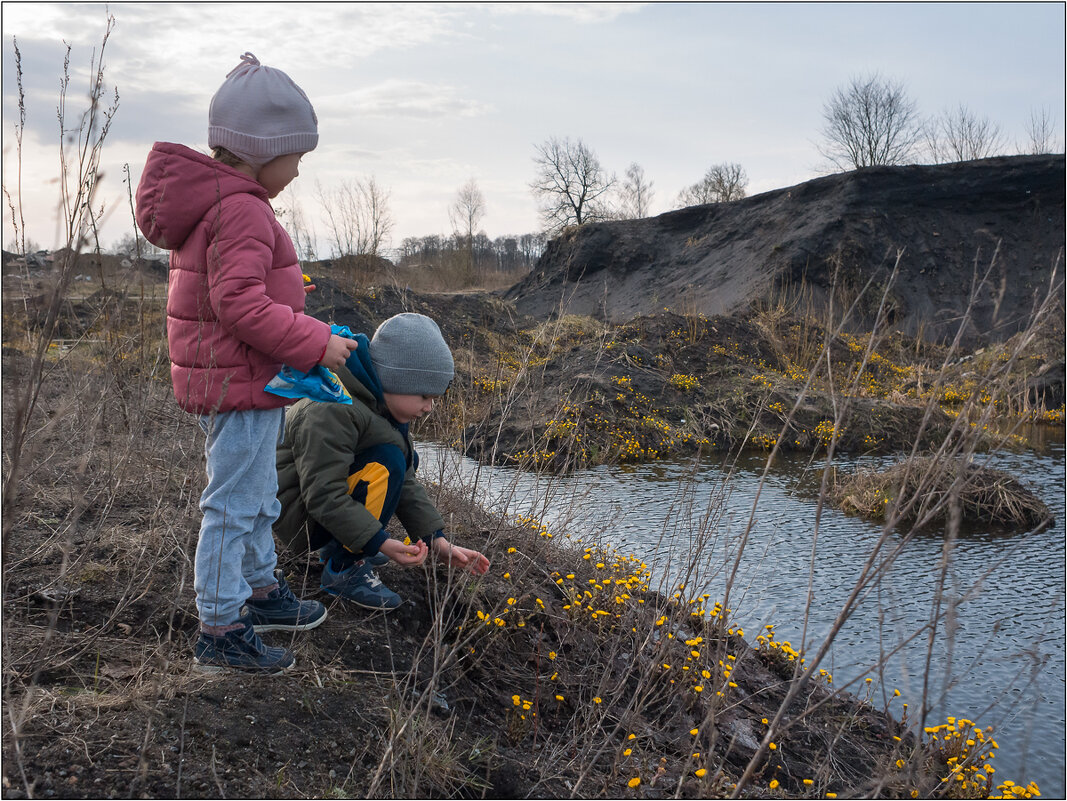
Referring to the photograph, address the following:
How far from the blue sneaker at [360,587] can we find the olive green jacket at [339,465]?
159 millimetres

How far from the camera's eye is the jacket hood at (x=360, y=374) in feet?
9.32

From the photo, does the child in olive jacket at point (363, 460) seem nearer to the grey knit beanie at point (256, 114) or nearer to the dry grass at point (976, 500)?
the grey knit beanie at point (256, 114)

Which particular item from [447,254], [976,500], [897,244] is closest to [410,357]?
[976,500]

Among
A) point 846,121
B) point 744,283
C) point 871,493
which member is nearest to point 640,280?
point 744,283

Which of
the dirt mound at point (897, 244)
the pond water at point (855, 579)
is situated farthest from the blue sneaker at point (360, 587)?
the dirt mound at point (897, 244)

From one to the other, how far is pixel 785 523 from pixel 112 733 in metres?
5.10

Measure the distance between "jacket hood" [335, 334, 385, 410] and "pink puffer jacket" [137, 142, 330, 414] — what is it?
49 cm

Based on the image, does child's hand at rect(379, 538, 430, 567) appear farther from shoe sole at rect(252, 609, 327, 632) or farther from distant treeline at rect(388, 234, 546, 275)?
distant treeline at rect(388, 234, 546, 275)

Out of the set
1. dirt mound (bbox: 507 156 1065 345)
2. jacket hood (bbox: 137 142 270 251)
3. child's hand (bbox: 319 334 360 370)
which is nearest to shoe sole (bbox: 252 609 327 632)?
child's hand (bbox: 319 334 360 370)

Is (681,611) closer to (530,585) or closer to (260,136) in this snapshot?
(530,585)

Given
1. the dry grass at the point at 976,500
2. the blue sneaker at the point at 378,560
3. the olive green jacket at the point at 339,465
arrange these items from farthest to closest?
the dry grass at the point at 976,500
the blue sneaker at the point at 378,560
the olive green jacket at the point at 339,465

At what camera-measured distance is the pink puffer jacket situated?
2.20 m

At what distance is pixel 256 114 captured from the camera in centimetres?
227

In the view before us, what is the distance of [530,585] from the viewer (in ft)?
12.0
